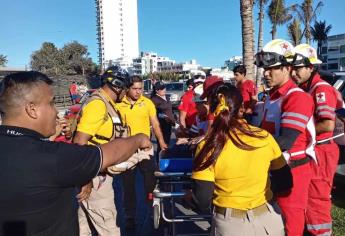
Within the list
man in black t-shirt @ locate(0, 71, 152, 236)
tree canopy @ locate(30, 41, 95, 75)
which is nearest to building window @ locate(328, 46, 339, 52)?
tree canopy @ locate(30, 41, 95, 75)

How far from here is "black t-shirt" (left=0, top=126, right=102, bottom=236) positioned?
1729mm

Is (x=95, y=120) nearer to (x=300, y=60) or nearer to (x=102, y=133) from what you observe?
(x=102, y=133)

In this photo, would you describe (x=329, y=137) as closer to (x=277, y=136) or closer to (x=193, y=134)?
(x=277, y=136)

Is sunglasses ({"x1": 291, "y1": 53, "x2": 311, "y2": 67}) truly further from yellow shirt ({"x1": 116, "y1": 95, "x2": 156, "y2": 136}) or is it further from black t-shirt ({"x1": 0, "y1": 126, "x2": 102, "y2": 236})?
yellow shirt ({"x1": 116, "y1": 95, "x2": 156, "y2": 136})

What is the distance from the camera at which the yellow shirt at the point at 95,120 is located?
3273 millimetres

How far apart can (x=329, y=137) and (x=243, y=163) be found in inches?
70.2

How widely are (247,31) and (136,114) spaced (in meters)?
5.69

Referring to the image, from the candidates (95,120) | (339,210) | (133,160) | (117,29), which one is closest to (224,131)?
(95,120)

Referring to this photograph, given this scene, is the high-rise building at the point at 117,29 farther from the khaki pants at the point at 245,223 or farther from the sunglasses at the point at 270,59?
the khaki pants at the point at 245,223

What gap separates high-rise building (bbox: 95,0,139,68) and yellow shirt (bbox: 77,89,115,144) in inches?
5603

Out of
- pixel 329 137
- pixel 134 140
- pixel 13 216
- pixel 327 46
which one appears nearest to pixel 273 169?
pixel 134 140

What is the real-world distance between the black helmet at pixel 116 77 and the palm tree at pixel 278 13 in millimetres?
25614

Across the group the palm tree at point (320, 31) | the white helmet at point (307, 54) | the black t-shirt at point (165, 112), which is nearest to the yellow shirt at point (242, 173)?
the white helmet at point (307, 54)

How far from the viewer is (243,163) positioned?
2254 millimetres
